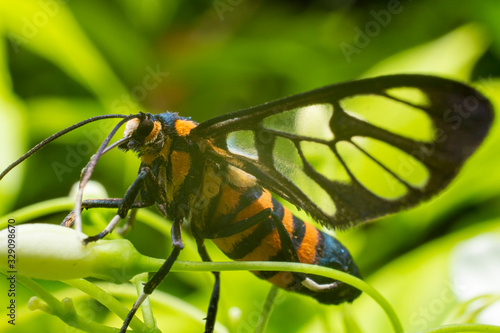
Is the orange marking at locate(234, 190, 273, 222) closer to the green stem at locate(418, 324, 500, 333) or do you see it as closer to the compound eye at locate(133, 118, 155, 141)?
the compound eye at locate(133, 118, 155, 141)

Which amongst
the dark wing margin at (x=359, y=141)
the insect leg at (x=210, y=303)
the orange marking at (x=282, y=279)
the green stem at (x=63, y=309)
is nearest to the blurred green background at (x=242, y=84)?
the insect leg at (x=210, y=303)

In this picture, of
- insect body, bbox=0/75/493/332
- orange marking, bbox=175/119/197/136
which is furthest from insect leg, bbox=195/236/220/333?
orange marking, bbox=175/119/197/136

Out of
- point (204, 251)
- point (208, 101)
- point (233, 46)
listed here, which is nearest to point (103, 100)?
point (208, 101)

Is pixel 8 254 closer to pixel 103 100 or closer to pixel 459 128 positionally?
pixel 459 128

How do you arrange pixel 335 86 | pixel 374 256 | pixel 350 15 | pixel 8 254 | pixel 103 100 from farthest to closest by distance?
pixel 350 15 → pixel 103 100 → pixel 374 256 → pixel 335 86 → pixel 8 254

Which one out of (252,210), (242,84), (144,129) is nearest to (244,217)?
(252,210)

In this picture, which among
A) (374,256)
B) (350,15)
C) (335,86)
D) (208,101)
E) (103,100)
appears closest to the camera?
(335,86)

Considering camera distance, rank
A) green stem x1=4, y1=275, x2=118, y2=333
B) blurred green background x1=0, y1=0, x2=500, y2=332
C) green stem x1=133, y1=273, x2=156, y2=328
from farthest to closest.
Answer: blurred green background x1=0, y1=0, x2=500, y2=332
green stem x1=133, y1=273, x2=156, y2=328
green stem x1=4, y1=275, x2=118, y2=333

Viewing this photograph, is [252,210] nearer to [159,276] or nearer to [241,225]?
[241,225]
